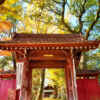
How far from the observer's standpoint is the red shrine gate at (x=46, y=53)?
456 cm

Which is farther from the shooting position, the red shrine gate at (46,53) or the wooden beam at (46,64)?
the wooden beam at (46,64)

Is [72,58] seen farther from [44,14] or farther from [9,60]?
[9,60]

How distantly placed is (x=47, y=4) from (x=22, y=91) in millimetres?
8796

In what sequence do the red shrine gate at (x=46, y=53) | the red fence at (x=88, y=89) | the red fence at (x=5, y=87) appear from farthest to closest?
the red fence at (x=5, y=87), the red fence at (x=88, y=89), the red shrine gate at (x=46, y=53)

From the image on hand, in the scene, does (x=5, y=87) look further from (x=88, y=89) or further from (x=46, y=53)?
(x=88, y=89)

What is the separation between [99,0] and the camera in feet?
31.0

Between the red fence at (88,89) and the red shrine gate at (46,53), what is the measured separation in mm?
1578

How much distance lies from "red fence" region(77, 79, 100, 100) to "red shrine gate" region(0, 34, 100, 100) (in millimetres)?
1578

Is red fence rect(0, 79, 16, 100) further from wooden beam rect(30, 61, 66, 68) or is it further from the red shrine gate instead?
wooden beam rect(30, 61, 66, 68)

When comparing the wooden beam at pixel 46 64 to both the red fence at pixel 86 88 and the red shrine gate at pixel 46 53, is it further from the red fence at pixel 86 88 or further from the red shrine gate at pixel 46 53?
the red fence at pixel 86 88

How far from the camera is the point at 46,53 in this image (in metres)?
5.42

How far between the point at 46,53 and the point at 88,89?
11.9 feet

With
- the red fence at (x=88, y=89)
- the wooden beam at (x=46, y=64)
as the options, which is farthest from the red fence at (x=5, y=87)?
the red fence at (x=88, y=89)

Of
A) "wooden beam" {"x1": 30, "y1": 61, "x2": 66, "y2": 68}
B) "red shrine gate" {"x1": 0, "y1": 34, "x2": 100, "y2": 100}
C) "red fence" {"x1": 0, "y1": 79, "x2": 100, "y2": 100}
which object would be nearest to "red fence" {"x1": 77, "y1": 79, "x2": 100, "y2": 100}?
"red fence" {"x1": 0, "y1": 79, "x2": 100, "y2": 100}
